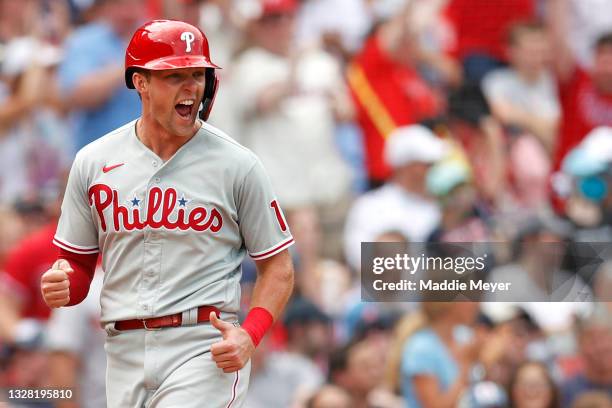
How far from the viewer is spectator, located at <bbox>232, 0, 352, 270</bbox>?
7964 millimetres

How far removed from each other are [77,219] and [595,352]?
168 inches

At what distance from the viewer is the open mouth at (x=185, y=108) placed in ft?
13.3

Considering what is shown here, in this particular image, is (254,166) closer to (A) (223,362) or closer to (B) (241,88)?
(A) (223,362)

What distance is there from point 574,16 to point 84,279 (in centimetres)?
551

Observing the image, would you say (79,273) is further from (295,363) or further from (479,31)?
(479,31)

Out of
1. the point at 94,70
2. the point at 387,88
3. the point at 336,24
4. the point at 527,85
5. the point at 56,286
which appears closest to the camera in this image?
the point at 56,286

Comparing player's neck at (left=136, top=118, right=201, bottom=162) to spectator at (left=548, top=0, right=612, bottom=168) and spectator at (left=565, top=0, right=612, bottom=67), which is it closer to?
spectator at (left=548, top=0, right=612, bottom=168)

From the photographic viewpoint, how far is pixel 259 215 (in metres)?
4.14

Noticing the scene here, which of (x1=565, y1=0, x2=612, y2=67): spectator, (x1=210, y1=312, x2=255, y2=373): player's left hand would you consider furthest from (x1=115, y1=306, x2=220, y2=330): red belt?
(x1=565, y1=0, x2=612, y2=67): spectator

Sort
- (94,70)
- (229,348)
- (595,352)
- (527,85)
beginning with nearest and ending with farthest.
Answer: (229,348)
(595,352)
(94,70)
(527,85)

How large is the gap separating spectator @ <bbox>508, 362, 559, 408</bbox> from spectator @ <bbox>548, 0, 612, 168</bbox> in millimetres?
1768

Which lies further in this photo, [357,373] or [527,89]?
[527,89]

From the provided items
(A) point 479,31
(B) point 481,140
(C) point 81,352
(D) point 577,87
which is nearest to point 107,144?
(C) point 81,352

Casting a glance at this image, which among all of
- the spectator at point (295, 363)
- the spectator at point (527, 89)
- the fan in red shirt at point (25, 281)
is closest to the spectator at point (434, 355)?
the spectator at point (295, 363)
